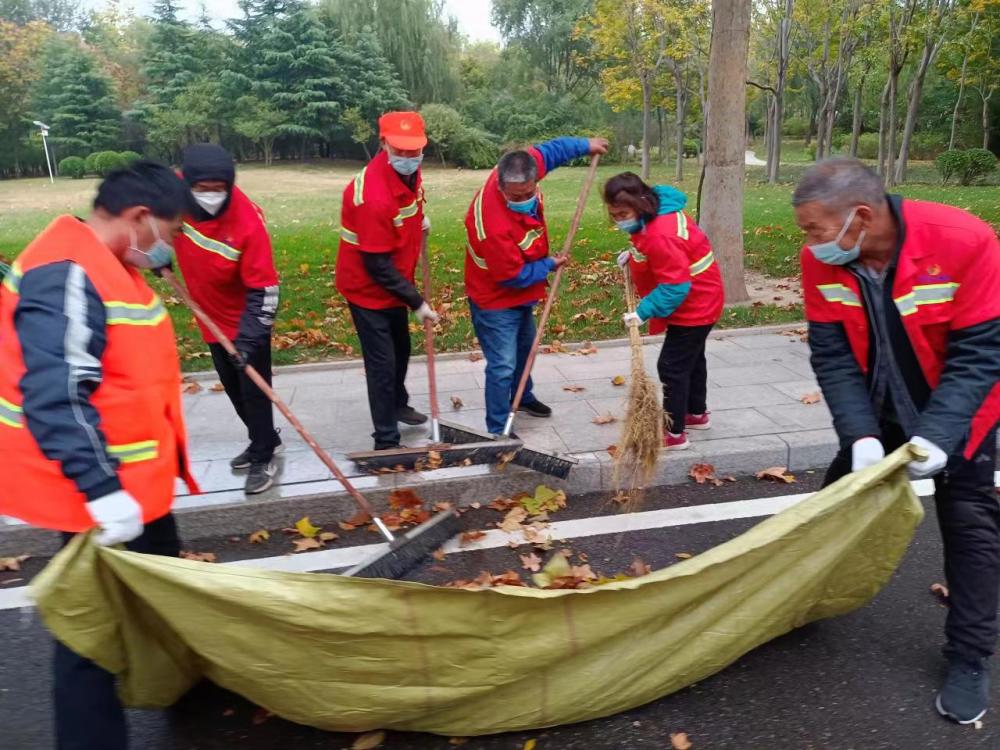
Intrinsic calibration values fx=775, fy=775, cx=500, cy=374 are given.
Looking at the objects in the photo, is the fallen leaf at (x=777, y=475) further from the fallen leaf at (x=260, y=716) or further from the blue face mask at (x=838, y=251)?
the fallen leaf at (x=260, y=716)

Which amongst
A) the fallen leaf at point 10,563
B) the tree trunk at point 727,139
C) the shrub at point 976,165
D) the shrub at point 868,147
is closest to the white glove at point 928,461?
the fallen leaf at point 10,563

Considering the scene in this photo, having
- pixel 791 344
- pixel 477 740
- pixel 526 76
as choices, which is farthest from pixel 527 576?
pixel 526 76

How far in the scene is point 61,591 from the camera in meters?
1.99

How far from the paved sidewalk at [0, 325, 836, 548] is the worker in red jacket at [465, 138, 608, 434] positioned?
55 centimetres

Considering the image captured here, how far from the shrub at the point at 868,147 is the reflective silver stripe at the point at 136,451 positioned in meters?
41.3

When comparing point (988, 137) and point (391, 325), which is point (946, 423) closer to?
point (391, 325)

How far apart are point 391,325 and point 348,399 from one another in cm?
140

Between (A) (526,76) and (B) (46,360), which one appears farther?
(A) (526,76)

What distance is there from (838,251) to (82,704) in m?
2.63

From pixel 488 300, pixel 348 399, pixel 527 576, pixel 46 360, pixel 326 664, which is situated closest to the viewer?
pixel 46 360

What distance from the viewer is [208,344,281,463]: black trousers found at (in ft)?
14.3

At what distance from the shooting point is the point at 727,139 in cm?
802

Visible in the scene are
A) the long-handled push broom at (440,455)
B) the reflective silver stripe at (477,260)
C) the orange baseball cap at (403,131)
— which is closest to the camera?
the orange baseball cap at (403,131)

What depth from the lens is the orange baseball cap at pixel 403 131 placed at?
4160 mm
